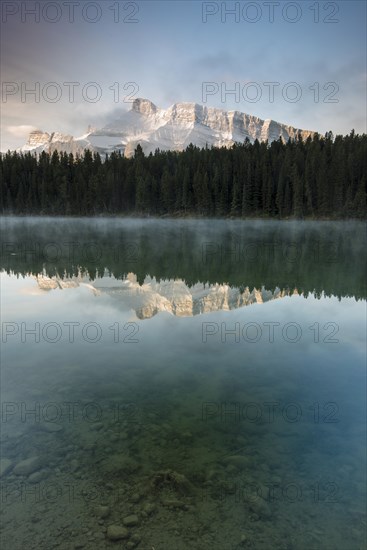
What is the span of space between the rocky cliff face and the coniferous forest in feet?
301

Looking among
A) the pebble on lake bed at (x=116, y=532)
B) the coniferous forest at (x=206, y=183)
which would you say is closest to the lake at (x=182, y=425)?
the pebble on lake bed at (x=116, y=532)

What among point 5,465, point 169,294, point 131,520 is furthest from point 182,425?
point 169,294

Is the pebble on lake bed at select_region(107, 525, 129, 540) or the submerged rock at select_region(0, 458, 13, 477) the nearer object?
the pebble on lake bed at select_region(107, 525, 129, 540)

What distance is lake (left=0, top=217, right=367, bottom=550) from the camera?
5582 millimetres

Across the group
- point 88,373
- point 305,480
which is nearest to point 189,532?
point 305,480

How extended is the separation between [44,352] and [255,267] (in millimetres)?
20375

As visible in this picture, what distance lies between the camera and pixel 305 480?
6.54 m

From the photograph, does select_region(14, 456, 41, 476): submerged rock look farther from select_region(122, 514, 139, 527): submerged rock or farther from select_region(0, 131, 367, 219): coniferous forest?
select_region(0, 131, 367, 219): coniferous forest

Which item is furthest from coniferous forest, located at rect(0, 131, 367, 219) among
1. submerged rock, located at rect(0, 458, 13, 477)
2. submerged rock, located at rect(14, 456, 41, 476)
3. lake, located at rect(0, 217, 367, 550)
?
submerged rock, located at rect(0, 458, 13, 477)

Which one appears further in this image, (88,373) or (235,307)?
(235,307)

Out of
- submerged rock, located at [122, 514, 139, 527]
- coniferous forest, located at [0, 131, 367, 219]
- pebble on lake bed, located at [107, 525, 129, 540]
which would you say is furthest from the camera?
coniferous forest, located at [0, 131, 367, 219]

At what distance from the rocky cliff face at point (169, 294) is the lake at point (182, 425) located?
0.71 ft

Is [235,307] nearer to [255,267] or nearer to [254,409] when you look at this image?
[254,409]

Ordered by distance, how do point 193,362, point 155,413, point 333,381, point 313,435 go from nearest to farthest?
1. point 313,435
2. point 155,413
3. point 333,381
4. point 193,362
